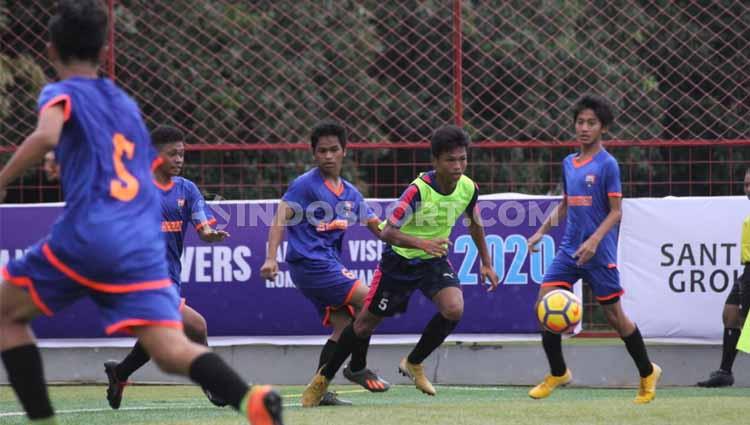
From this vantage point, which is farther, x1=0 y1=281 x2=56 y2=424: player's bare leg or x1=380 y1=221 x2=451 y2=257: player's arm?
x1=380 y1=221 x2=451 y2=257: player's arm

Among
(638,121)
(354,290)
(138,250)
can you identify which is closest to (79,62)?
(138,250)

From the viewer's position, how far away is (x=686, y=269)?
10.6 metres

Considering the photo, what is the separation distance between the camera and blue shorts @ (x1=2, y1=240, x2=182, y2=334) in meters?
4.55

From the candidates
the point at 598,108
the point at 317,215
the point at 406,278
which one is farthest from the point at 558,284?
the point at 317,215

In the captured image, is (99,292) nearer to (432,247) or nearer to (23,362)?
(23,362)

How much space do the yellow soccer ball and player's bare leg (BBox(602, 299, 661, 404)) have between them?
44 centimetres

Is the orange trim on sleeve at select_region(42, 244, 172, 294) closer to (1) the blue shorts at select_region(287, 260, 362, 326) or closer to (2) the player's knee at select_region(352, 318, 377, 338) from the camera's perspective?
(2) the player's knee at select_region(352, 318, 377, 338)

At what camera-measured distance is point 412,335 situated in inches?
423

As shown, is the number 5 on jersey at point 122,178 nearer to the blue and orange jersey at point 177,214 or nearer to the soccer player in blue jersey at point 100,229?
the soccer player in blue jersey at point 100,229

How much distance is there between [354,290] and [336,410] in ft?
3.53

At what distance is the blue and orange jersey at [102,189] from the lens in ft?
14.8

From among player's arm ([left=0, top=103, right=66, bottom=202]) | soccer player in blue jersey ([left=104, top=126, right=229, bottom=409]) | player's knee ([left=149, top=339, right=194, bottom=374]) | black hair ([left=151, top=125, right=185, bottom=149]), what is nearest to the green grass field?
soccer player in blue jersey ([left=104, top=126, right=229, bottom=409])

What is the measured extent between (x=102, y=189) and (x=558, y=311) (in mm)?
4282

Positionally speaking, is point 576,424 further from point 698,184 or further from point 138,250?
point 698,184
